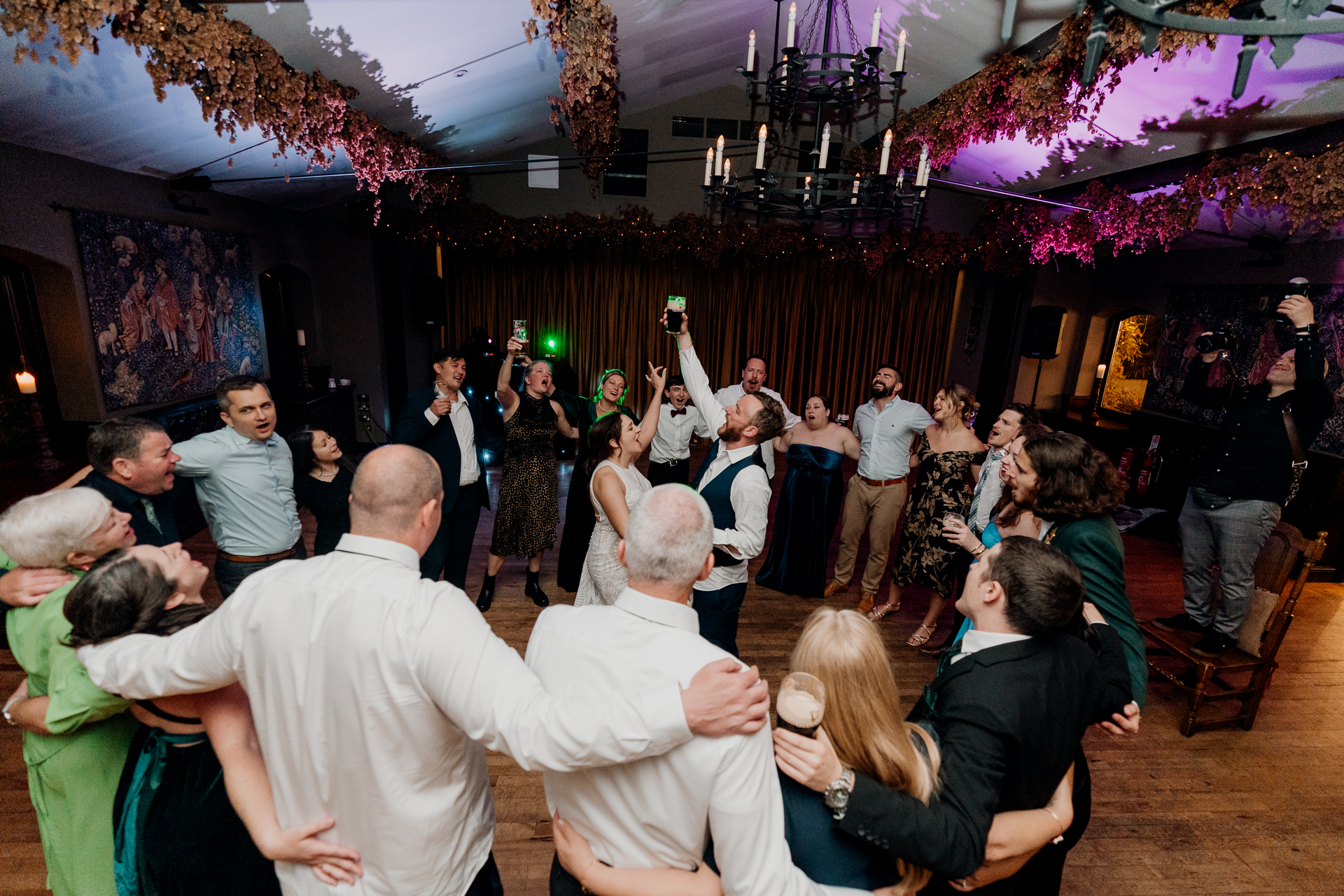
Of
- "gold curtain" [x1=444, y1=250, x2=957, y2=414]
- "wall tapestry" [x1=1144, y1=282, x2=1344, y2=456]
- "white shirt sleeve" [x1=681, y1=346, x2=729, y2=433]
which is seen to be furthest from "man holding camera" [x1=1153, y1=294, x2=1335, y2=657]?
"gold curtain" [x1=444, y1=250, x2=957, y2=414]

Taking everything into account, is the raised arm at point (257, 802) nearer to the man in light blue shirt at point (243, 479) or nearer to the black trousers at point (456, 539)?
the man in light blue shirt at point (243, 479)

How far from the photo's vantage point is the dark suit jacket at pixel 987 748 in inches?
41.8

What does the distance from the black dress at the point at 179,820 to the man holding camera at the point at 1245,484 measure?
3987mm

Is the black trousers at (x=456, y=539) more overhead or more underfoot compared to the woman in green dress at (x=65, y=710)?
more underfoot

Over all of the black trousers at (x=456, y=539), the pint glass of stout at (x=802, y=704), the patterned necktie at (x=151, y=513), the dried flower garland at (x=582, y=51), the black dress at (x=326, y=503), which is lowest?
the black trousers at (x=456, y=539)

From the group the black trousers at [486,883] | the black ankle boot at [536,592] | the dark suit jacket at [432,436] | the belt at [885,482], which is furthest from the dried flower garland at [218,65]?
the belt at [885,482]

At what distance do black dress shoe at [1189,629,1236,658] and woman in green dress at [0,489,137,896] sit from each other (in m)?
4.20

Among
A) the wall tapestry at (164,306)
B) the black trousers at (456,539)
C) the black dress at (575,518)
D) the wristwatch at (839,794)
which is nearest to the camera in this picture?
the wristwatch at (839,794)

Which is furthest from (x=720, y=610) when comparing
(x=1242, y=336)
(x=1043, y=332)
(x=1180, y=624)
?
(x=1043, y=332)

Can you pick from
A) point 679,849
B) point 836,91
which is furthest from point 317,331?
point 679,849

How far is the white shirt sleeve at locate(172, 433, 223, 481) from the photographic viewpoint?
2.37 m

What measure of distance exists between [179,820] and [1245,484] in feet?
15.1

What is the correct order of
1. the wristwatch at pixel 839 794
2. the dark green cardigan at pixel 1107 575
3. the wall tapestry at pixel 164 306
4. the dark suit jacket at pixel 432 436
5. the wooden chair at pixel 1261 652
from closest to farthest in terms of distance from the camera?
the wristwatch at pixel 839 794
the dark green cardigan at pixel 1107 575
the wooden chair at pixel 1261 652
the dark suit jacket at pixel 432 436
the wall tapestry at pixel 164 306

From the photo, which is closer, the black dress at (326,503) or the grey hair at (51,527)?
the grey hair at (51,527)
